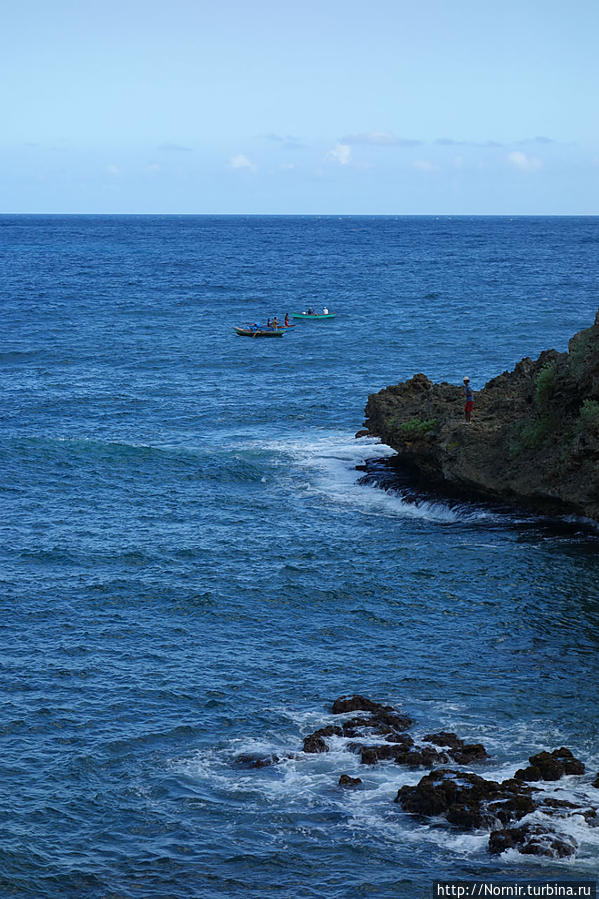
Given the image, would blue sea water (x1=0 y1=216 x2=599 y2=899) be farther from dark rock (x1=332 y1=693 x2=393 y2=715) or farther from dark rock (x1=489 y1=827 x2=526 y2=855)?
dark rock (x1=332 y1=693 x2=393 y2=715)

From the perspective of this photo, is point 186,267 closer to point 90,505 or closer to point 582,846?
point 90,505

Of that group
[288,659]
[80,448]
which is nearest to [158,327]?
[80,448]

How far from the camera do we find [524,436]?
133 feet

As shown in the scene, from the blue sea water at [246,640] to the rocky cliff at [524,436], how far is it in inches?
57.0

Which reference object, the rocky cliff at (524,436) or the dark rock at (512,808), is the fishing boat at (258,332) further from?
the dark rock at (512,808)

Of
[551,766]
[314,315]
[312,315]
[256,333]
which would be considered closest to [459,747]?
[551,766]

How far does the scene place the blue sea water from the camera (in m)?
21.9

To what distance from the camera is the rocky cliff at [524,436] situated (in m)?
38.2

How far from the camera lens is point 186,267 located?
16312 cm

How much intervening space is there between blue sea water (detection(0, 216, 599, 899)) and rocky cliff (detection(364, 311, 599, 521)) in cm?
145

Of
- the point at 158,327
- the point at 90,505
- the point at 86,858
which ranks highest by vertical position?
the point at 158,327

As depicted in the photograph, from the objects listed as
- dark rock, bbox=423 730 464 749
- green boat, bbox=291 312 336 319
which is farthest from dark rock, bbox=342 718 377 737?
green boat, bbox=291 312 336 319

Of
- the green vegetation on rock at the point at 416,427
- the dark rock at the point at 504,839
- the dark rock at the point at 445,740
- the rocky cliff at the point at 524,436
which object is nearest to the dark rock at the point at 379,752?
the dark rock at the point at 445,740

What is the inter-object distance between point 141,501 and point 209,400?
69.4 feet
